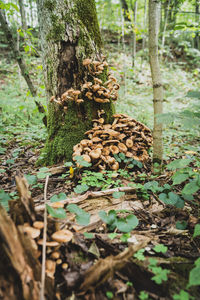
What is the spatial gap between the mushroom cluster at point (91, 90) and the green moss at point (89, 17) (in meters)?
0.50

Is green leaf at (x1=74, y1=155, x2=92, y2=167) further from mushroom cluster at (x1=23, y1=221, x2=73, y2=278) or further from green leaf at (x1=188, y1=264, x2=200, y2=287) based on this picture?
green leaf at (x1=188, y1=264, x2=200, y2=287)

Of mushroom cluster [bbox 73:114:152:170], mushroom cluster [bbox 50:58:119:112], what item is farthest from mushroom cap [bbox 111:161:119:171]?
mushroom cluster [bbox 50:58:119:112]

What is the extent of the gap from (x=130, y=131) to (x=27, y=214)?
2.58m

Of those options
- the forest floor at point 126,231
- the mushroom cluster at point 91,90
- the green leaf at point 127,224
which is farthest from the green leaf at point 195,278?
the mushroom cluster at point 91,90

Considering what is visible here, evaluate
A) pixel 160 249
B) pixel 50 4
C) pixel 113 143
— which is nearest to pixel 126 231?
pixel 160 249

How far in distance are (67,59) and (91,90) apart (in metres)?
0.71

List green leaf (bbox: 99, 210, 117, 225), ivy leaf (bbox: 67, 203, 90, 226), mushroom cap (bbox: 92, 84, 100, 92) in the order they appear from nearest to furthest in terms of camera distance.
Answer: ivy leaf (bbox: 67, 203, 90, 226), green leaf (bbox: 99, 210, 117, 225), mushroom cap (bbox: 92, 84, 100, 92)

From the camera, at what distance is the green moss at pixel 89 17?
10.8 ft

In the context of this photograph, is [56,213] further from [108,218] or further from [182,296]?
[182,296]

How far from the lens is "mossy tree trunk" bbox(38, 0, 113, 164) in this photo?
10.7 feet

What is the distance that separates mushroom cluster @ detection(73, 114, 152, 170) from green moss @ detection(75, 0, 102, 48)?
1588 mm

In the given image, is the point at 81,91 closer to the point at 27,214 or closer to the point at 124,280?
the point at 27,214

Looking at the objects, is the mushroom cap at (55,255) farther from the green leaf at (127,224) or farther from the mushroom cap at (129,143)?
the mushroom cap at (129,143)

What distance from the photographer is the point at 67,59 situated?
3.36 meters
